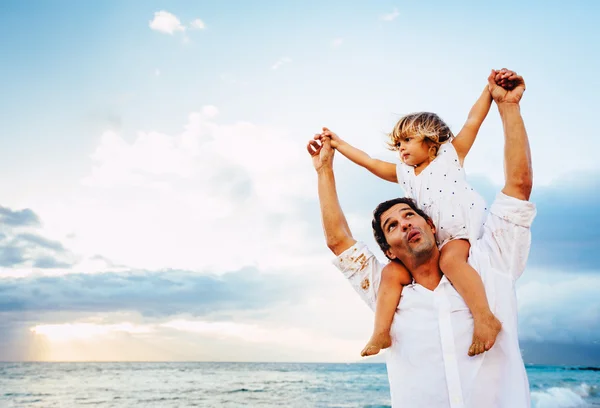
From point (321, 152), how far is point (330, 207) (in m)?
0.48

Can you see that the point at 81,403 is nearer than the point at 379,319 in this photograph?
No

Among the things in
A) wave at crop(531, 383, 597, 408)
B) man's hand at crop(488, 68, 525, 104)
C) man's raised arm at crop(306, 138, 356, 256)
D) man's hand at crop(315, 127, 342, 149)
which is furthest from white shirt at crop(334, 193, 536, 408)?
wave at crop(531, 383, 597, 408)

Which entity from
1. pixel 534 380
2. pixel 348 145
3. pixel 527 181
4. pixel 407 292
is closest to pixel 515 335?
pixel 407 292

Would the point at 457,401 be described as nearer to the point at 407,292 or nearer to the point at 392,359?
the point at 392,359

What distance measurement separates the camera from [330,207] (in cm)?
336

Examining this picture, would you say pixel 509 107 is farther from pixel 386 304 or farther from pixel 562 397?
pixel 562 397

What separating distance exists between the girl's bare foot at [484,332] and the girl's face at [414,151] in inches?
52.1

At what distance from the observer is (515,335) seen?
274 cm

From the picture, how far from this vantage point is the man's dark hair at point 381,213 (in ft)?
10.3

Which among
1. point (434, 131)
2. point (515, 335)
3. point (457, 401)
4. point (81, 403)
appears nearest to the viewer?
point (457, 401)

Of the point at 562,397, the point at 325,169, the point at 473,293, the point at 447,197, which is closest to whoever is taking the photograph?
the point at 473,293

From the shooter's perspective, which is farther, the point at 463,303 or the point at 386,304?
the point at 386,304

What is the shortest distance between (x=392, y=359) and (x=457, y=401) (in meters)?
0.41

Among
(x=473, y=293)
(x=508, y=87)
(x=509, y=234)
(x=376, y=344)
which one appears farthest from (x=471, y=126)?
(x=376, y=344)
